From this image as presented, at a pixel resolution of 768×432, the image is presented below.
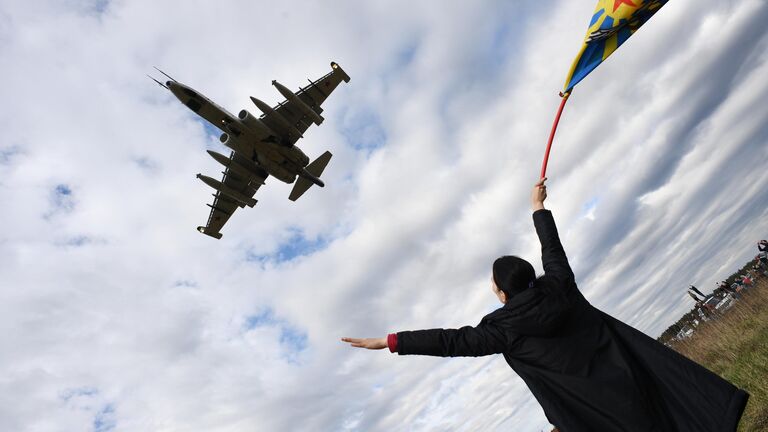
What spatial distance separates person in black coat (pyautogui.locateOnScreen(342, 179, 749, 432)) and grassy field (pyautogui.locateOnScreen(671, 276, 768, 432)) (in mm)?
7395

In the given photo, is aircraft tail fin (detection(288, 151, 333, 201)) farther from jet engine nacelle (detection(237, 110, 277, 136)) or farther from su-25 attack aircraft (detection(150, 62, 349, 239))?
jet engine nacelle (detection(237, 110, 277, 136))

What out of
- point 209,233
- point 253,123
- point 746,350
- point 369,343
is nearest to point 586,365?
point 369,343

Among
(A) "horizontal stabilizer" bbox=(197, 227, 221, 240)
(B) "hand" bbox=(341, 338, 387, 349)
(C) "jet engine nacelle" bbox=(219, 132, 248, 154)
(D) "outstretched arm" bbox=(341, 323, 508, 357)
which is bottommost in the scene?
(D) "outstretched arm" bbox=(341, 323, 508, 357)

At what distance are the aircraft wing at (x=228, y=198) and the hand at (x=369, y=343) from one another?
22.3 meters

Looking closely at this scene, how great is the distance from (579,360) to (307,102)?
70.5 feet

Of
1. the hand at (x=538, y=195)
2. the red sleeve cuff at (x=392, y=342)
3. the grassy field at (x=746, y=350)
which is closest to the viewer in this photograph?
the red sleeve cuff at (x=392, y=342)

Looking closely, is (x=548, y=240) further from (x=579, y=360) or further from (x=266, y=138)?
(x=266, y=138)

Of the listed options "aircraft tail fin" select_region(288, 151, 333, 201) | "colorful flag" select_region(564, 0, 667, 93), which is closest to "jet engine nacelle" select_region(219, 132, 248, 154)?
"aircraft tail fin" select_region(288, 151, 333, 201)

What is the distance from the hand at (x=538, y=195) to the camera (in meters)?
3.51

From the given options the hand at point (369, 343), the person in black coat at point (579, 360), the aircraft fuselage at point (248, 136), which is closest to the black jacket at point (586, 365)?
the person in black coat at point (579, 360)

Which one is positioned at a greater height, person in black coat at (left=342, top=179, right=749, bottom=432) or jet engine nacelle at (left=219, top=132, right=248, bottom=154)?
jet engine nacelle at (left=219, top=132, right=248, bottom=154)

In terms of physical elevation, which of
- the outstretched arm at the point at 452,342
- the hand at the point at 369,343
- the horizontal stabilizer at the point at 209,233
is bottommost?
the outstretched arm at the point at 452,342

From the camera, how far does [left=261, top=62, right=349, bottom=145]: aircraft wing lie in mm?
21266

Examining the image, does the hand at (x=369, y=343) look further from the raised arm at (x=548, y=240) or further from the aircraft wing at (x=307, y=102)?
the aircraft wing at (x=307, y=102)
